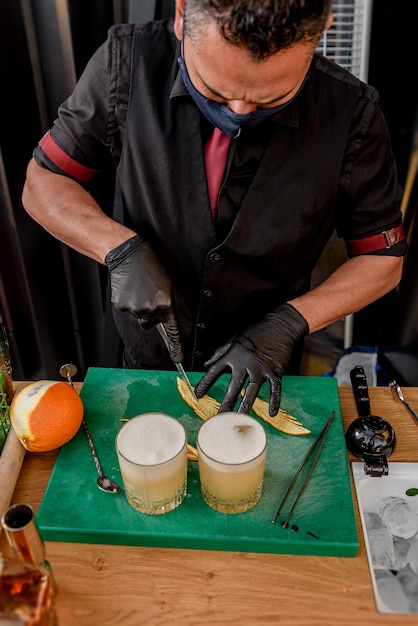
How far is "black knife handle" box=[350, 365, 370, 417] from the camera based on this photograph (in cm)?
162

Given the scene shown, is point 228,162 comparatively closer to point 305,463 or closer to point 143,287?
point 143,287

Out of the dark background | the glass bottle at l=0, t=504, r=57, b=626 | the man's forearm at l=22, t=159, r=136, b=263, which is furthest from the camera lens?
the dark background

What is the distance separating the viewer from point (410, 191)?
252 centimetres

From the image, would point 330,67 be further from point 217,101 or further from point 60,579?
point 60,579

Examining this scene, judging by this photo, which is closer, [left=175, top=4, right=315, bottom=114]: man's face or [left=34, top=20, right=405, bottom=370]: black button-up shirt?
[left=175, top=4, right=315, bottom=114]: man's face

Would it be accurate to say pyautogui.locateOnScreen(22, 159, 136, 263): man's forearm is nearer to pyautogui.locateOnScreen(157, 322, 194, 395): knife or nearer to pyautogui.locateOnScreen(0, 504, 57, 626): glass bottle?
pyautogui.locateOnScreen(157, 322, 194, 395): knife

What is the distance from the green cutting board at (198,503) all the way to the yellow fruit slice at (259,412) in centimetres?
2

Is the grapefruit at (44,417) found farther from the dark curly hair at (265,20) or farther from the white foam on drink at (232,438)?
the dark curly hair at (265,20)

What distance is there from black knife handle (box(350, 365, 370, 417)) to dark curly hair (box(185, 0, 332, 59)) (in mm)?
950

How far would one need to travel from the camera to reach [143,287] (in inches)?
61.7

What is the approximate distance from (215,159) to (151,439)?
867mm

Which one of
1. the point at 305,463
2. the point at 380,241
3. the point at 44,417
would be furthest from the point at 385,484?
the point at 44,417

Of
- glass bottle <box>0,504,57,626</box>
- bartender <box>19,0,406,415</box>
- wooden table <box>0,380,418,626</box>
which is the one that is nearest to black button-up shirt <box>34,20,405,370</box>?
bartender <box>19,0,406,415</box>

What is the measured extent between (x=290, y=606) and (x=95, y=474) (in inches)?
21.9
